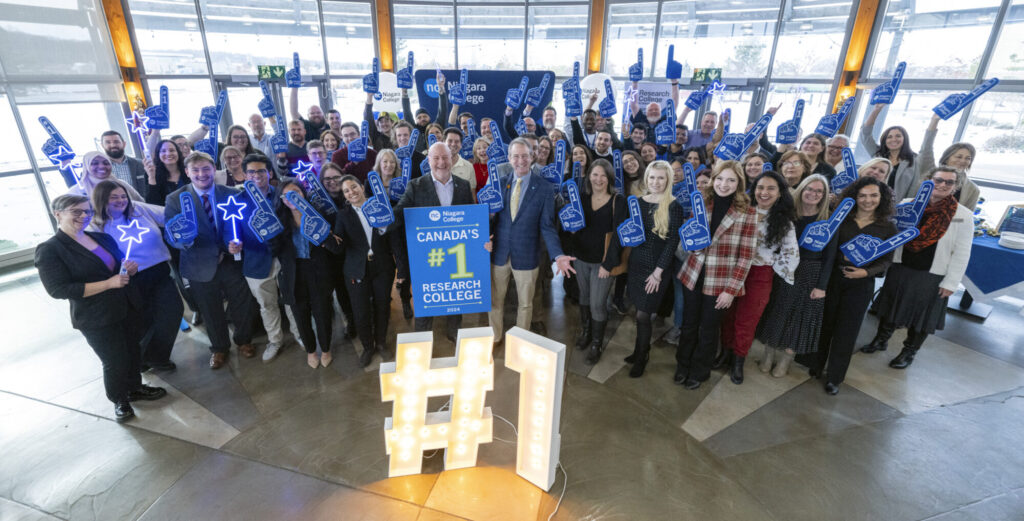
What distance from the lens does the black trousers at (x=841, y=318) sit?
2914 millimetres

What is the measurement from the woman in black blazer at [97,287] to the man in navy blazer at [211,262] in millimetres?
394

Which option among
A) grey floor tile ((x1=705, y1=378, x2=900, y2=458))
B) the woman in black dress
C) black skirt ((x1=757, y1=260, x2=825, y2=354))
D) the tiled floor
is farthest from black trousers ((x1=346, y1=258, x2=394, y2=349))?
the woman in black dress

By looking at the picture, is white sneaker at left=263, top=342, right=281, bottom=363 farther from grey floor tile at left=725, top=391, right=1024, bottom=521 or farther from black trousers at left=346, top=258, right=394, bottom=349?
grey floor tile at left=725, top=391, right=1024, bottom=521

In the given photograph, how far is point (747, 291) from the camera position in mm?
3006

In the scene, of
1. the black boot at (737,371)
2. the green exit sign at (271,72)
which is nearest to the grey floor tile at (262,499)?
the black boot at (737,371)

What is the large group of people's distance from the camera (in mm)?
2723

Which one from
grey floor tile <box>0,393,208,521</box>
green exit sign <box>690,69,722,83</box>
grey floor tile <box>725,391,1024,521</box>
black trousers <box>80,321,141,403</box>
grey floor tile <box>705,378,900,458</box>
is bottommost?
grey floor tile <box>0,393,208,521</box>

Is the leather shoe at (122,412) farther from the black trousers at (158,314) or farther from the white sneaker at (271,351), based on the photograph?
the white sneaker at (271,351)

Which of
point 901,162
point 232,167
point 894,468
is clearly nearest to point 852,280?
point 894,468

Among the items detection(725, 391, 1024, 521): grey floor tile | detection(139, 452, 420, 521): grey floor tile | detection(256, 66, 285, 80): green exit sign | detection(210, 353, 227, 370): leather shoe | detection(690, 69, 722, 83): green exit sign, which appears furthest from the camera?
detection(690, 69, 722, 83): green exit sign

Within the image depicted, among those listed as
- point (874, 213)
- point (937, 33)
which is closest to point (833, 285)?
point (874, 213)

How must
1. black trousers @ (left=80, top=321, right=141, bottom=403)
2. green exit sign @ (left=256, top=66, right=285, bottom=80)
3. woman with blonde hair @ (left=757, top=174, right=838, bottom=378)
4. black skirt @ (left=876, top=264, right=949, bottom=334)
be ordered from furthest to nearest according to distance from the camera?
1. green exit sign @ (left=256, top=66, right=285, bottom=80)
2. black skirt @ (left=876, top=264, right=949, bottom=334)
3. woman with blonde hair @ (left=757, top=174, right=838, bottom=378)
4. black trousers @ (left=80, top=321, right=141, bottom=403)

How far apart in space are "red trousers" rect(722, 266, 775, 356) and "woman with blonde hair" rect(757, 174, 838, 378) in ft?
0.42

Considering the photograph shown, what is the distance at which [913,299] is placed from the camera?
333 cm
